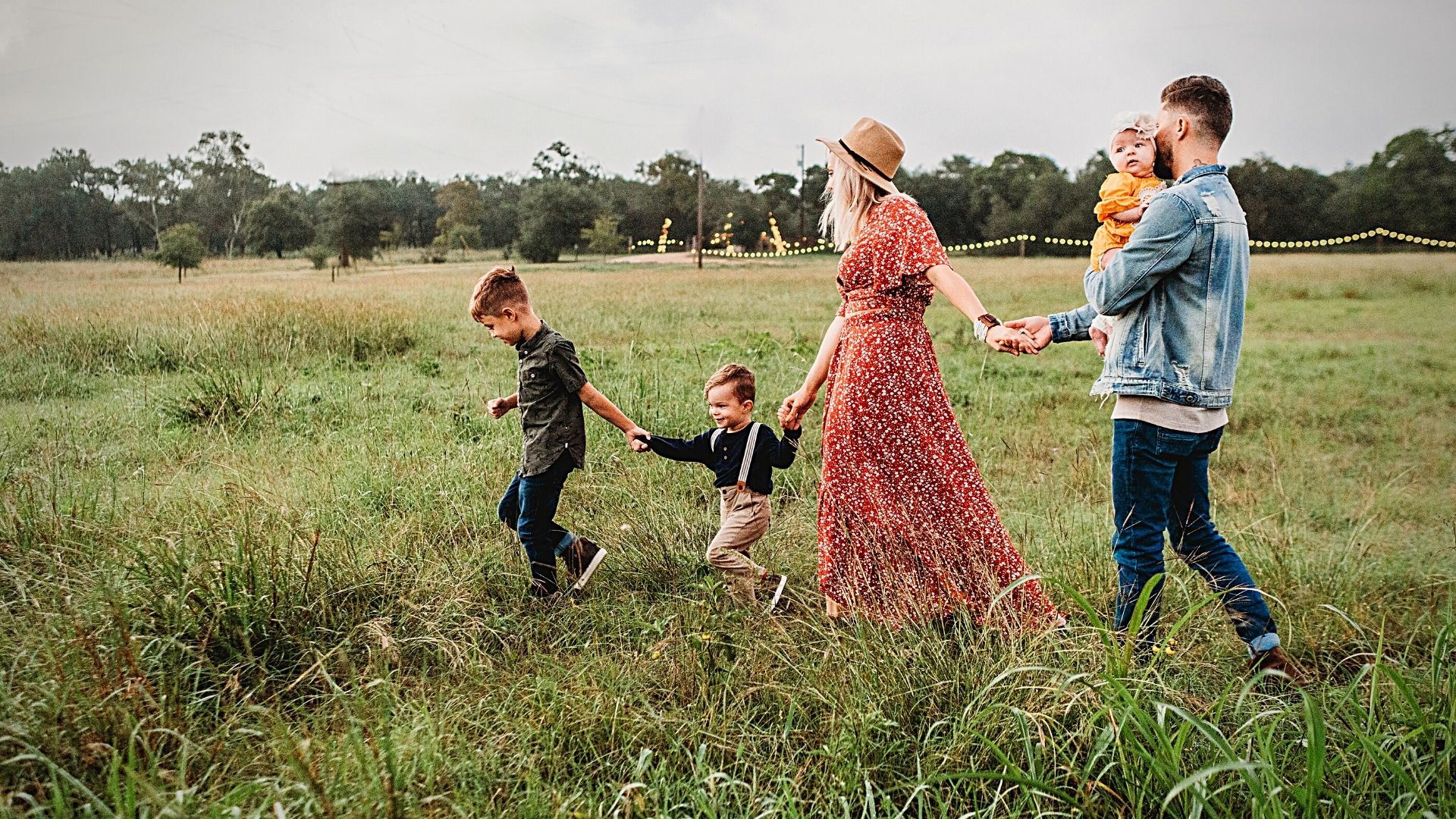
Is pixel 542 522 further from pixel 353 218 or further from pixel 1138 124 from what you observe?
pixel 353 218

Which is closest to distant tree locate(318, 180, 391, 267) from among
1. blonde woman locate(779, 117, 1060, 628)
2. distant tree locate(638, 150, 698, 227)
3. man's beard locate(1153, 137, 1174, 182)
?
distant tree locate(638, 150, 698, 227)

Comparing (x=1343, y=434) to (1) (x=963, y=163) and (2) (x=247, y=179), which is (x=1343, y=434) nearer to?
(2) (x=247, y=179)

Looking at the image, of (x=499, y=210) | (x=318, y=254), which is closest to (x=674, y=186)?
(x=499, y=210)

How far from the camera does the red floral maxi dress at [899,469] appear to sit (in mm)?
3273

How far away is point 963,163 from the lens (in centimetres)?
2103

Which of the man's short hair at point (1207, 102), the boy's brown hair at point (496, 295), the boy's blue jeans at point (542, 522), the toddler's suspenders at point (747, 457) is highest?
the man's short hair at point (1207, 102)

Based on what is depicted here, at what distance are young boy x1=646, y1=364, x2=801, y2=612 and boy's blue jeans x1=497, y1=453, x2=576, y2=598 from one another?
416mm

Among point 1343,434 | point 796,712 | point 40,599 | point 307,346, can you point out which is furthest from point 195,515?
point 1343,434

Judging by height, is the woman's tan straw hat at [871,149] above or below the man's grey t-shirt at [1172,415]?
above

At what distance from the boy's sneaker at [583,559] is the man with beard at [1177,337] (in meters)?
2.05

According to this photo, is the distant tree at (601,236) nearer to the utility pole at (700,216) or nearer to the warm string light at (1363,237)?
the utility pole at (700,216)

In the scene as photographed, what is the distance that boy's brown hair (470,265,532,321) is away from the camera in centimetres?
345

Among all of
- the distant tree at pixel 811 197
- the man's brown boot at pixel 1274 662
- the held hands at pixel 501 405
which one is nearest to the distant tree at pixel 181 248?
the held hands at pixel 501 405

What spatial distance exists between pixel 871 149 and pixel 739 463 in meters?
1.31
